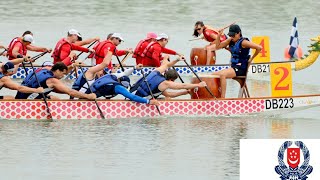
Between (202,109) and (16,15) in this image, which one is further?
(16,15)

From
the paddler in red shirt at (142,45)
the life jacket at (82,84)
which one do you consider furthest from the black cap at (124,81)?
the paddler in red shirt at (142,45)

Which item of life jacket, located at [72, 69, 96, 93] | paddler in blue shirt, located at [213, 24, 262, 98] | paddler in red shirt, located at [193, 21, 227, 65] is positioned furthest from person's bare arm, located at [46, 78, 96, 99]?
paddler in red shirt, located at [193, 21, 227, 65]

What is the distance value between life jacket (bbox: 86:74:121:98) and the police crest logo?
7772 mm

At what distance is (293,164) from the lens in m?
15.4

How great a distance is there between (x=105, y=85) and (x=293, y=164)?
7.99 m

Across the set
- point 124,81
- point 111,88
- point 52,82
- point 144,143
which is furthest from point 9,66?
point 144,143

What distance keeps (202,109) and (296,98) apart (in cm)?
161

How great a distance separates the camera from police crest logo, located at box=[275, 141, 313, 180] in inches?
603

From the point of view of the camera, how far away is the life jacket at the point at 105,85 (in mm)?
22938

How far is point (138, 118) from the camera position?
76.0ft

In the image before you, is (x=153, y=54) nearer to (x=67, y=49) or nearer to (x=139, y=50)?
(x=139, y=50)

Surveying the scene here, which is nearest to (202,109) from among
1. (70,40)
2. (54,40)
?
(70,40)

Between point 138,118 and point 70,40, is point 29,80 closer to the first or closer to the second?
point 138,118

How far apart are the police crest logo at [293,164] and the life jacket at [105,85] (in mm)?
7772
